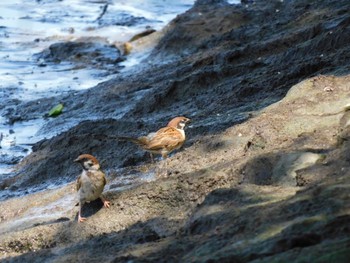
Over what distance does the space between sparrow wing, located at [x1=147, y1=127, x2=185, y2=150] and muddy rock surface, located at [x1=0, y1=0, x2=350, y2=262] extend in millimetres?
129

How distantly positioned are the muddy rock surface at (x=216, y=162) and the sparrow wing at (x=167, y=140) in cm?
13

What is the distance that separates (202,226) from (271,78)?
5510 millimetres

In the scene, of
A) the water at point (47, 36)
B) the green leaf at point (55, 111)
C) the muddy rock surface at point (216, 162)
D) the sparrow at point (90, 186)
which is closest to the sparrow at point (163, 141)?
the muddy rock surface at point (216, 162)

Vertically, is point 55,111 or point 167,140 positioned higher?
point 167,140

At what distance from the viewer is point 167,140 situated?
31.0 feet

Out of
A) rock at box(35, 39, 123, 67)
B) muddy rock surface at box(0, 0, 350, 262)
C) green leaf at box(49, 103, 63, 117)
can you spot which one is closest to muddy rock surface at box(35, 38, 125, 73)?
rock at box(35, 39, 123, 67)

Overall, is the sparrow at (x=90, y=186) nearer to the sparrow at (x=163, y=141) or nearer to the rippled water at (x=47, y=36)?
the sparrow at (x=163, y=141)

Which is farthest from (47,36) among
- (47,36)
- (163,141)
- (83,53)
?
(163,141)

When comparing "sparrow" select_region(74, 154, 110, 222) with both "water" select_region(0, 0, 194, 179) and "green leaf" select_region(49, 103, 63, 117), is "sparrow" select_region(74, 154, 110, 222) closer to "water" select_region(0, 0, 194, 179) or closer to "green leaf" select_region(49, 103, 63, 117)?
"water" select_region(0, 0, 194, 179)

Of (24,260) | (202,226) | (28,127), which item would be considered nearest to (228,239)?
(202,226)

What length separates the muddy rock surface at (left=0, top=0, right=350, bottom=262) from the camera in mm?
5680

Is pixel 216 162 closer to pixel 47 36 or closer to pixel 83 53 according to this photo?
pixel 83 53

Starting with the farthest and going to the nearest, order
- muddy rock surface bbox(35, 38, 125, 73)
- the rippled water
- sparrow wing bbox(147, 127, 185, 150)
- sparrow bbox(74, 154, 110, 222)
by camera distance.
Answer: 1. muddy rock surface bbox(35, 38, 125, 73)
2. the rippled water
3. sparrow wing bbox(147, 127, 185, 150)
4. sparrow bbox(74, 154, 110, 222)

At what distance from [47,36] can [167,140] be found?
40.0ft
